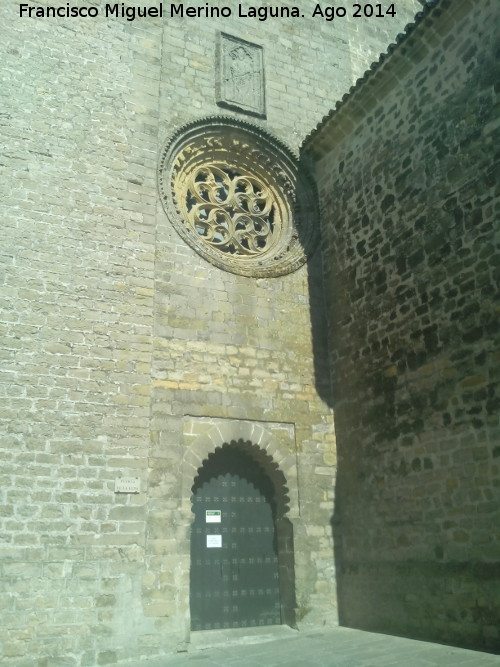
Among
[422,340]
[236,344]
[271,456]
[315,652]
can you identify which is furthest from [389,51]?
[315,652]

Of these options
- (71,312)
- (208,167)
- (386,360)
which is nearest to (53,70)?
(208,167)

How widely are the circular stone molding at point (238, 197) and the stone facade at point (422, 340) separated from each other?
916 mm

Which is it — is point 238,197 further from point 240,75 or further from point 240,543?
point 240,543

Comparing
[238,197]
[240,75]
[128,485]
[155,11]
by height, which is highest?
[155,11]

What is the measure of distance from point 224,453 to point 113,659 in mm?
2611

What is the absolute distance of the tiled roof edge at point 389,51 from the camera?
267 inches

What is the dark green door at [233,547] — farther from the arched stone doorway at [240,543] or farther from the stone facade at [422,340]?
the stone facade at [422,340]

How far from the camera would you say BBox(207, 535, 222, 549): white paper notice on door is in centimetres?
696

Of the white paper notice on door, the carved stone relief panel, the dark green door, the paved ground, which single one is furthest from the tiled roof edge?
the paved ground

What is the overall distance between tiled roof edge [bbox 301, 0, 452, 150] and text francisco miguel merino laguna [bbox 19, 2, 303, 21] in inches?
94.5

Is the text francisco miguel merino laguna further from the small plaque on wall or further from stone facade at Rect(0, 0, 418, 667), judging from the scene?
the small plaque on wall

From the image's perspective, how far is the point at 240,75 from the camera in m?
9.08

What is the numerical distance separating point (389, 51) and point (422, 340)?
384 centimetres

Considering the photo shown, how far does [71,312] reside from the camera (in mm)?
6535
